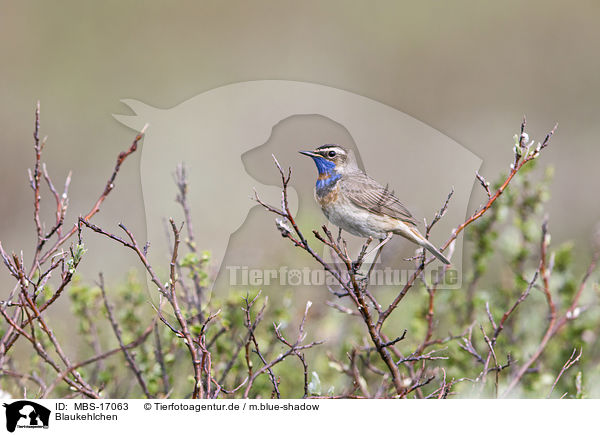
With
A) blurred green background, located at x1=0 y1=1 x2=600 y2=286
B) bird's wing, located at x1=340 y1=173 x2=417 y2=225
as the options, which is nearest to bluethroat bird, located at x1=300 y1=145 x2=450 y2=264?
bird's wing, located at x1=340 y1=173 x2=417 y2=225

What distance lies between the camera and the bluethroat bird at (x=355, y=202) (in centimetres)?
331

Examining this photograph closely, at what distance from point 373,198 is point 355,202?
11 centimetres

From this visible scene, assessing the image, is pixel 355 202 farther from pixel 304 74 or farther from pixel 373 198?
pixel 304 74

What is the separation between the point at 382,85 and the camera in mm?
7297

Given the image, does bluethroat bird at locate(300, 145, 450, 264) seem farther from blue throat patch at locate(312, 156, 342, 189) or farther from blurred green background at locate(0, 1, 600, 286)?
blurred green background at locate(0, 1, 600, 286)

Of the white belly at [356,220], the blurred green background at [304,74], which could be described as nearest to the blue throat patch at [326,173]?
the white belly at [356,220]

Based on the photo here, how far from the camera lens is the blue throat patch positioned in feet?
11.3

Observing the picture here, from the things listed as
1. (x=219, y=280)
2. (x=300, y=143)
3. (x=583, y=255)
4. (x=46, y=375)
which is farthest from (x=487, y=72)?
(x=46, y=375)

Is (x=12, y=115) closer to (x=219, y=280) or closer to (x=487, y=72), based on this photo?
(x=219, y=280)

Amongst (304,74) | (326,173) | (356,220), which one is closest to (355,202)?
(356,220)

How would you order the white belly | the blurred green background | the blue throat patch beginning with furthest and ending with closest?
the blurred green background
the blue throat patch
the white belly

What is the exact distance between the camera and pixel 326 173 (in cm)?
349

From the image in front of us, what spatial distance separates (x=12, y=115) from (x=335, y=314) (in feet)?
16.3
